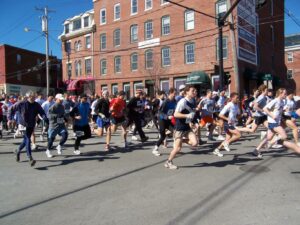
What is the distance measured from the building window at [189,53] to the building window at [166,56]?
1.96m

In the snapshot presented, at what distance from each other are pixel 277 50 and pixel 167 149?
→ 28851 mm

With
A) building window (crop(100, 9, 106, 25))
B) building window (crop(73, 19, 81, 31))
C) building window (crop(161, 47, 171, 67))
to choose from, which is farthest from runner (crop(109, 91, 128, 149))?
building window (crop(73, 19, 81, 31))

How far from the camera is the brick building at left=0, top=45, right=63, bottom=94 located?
4681 cm

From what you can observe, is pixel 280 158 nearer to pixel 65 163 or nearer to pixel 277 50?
pixel 65 163

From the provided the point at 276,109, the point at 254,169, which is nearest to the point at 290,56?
the point at 276,109

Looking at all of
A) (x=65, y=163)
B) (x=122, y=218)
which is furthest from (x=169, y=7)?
(x=122, y=218)

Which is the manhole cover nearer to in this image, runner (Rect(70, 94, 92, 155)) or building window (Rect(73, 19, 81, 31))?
runner (Rect(70, 94, 92, 155))

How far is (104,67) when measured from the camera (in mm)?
37062

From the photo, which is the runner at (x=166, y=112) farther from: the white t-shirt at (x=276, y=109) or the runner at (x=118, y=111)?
the white t-shirt at (x=276, y=109)

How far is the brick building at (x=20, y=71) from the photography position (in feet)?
154

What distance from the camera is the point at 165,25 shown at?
31328 millimetres

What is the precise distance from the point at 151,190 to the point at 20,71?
48.1 metres

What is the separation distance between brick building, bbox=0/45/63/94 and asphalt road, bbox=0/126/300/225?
36105 millimetres

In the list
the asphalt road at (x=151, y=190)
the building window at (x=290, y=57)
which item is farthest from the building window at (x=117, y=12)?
the asphalt road at (x=151, y=190)
